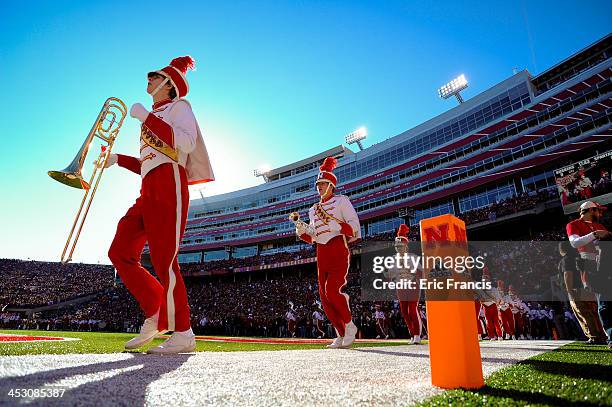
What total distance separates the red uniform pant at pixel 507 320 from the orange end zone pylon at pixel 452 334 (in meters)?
12.2

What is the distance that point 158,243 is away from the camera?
279 cm

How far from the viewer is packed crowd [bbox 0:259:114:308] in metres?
35.1

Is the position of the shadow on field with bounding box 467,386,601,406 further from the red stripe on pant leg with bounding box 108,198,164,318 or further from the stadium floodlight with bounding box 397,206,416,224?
the stadium floodlight with bounding box 397,206,416,224

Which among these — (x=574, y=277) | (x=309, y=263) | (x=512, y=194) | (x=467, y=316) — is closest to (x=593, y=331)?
(x=574, y=277)

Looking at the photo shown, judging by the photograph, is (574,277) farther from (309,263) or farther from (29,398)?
(309,263)

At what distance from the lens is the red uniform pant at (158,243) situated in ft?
8.96

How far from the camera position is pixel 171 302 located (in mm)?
2699

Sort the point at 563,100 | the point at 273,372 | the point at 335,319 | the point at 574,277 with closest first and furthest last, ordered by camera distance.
Answer: the point at 273,372
the point at 574,277
the point at 335,319
the point at 563,100

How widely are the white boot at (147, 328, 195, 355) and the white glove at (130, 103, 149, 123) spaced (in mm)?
1713

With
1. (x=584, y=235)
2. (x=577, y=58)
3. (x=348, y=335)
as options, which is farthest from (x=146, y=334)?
(x=577, y=58)

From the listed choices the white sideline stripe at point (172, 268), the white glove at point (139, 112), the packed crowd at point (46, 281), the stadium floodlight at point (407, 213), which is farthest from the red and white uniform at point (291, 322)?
the packed crowd at point (46, 281)

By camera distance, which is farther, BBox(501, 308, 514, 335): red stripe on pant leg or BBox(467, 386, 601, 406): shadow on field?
BBox(501, 308, 514, 335): red stripe on pant leg

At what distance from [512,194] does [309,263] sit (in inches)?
762

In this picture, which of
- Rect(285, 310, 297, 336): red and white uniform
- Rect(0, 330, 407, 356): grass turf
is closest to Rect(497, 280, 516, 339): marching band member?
Rect(0, 330, 407, 356): grass turf
